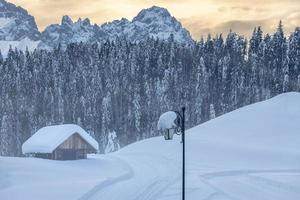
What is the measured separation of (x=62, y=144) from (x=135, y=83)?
66.5 meters

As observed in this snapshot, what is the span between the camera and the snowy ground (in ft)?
117

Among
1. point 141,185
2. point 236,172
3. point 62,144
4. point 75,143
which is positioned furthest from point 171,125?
point 75,143

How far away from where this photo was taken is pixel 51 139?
63875mm

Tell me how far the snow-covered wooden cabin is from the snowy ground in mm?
5259

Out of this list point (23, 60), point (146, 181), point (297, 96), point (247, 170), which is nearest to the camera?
point (146, 181)

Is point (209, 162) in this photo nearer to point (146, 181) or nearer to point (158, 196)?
point (146, 181)

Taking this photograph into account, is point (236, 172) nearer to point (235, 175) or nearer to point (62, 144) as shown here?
point (235, 175)

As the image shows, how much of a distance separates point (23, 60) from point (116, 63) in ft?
82.4

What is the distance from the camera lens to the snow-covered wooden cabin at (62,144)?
207ft

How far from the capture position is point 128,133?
389 ft

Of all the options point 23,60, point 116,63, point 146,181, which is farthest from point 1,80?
point 146,181

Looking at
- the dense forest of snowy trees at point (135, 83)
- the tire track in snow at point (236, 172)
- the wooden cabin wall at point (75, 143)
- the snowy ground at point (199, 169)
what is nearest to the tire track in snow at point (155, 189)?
the snowy ground at point (199, 169)

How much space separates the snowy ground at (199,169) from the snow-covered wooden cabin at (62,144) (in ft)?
17.3

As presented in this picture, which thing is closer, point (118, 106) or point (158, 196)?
point (158, 196)
